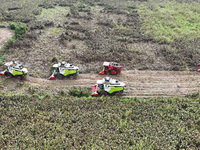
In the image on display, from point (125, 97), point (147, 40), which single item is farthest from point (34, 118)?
point (147, 40)

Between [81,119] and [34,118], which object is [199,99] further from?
[34,118]

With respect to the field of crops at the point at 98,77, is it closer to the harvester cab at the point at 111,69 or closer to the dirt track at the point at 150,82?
the dirt track at the point at 150,82

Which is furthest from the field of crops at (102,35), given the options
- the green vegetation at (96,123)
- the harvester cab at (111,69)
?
the green vegetation at (96,123)

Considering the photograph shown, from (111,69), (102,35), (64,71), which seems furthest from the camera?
(102,35)

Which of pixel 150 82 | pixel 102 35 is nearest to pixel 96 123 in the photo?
pixel 150 82

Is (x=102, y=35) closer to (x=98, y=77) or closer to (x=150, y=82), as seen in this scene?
(x=98, y=77)

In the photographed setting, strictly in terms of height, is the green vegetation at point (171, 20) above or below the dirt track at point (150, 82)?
above
